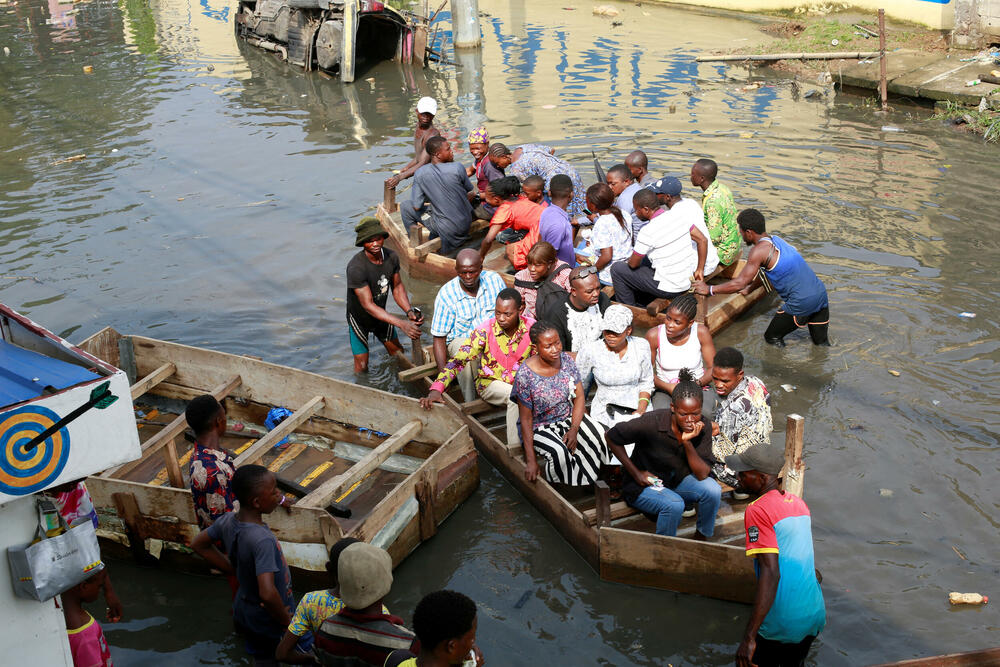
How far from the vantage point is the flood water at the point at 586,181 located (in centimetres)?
562

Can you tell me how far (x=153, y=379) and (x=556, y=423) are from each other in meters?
3.88

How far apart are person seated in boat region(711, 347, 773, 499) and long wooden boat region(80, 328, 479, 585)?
1.88m

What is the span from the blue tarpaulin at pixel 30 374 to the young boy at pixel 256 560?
108 cm

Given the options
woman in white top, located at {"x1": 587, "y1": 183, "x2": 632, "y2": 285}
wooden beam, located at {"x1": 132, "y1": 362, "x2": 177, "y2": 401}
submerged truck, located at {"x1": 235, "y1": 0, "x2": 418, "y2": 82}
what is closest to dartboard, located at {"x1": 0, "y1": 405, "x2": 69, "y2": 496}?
wooden beam, located at {"x1": 132, "y1": 362, "x2": 177, "y2": 401}

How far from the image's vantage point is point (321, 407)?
7.05m

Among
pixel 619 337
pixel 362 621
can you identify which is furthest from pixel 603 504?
pixel 362 621

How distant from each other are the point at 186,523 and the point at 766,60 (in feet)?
55.0

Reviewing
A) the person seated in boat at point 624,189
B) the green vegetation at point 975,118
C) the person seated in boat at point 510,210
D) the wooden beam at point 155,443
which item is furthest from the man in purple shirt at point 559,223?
the green vegetation at point 975,118

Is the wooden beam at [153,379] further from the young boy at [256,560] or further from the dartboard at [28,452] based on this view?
the dartboard at [28,452]

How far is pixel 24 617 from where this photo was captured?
12.2ft

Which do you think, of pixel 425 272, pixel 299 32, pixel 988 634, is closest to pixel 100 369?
pixel 988 634

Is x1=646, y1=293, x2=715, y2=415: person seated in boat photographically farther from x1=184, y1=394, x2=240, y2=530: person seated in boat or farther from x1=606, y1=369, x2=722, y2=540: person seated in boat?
x1=184, y1=394, x2=240, y2=530: person seated in boat

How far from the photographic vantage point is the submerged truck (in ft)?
67.2

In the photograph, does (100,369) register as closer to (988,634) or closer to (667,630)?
(667,630)
